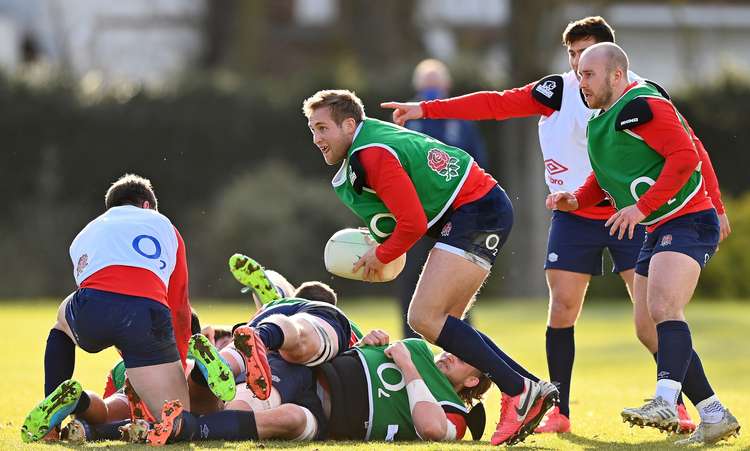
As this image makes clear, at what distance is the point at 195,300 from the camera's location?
64.4 ft

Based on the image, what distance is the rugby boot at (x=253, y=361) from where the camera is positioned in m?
6.09

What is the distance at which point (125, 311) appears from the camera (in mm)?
6238

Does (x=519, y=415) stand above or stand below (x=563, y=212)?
below

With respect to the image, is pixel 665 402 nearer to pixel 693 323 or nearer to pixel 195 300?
pixel 693 323

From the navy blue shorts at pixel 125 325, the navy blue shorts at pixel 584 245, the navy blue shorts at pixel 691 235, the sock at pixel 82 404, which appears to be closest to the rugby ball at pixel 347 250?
the navy blue shorts at pixel 584 245

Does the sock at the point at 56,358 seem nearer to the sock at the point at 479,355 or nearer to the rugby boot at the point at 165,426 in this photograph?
the rugby boot at the point at 165,426

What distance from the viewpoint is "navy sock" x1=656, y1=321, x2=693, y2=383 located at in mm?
6293

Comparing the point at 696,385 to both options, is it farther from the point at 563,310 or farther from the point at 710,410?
the point at 563,310

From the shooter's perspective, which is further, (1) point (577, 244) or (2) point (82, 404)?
(1) point (577, 244)

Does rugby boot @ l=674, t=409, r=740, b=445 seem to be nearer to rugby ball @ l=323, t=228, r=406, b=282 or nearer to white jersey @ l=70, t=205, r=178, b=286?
rugby ball @ l=323, t=228, r=406, b=282

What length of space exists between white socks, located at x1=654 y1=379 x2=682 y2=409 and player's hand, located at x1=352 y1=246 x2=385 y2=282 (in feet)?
4.84

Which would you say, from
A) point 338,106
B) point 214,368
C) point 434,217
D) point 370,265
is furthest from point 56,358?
point 434,217

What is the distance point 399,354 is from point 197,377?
106 centimetres

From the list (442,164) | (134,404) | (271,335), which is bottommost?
(134,404)
